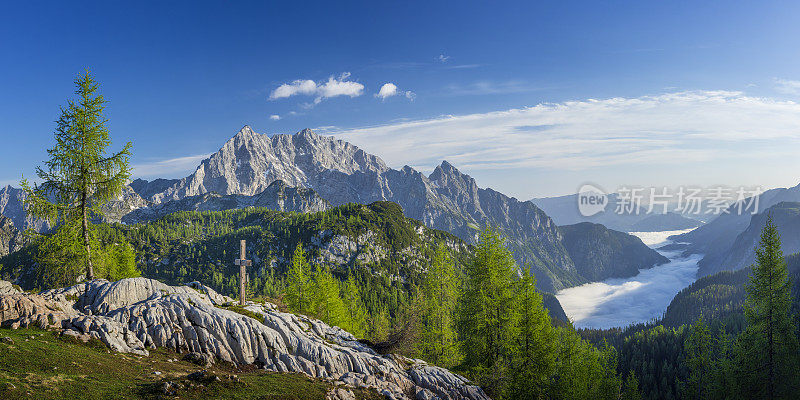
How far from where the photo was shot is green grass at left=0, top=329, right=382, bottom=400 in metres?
13.6

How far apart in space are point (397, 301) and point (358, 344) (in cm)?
17070

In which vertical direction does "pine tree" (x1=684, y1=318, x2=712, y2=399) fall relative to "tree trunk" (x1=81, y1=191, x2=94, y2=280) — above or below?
below

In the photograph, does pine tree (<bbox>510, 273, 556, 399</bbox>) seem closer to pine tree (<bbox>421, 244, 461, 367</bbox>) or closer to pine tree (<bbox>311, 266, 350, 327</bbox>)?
pine tree (<bbox>421, 244, 461, 367</bbox>)

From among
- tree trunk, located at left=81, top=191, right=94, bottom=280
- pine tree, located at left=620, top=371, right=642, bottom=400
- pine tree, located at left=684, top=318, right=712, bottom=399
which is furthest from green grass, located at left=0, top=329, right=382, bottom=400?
pine tree, located at left=684, top=318, right=712, bottom=399

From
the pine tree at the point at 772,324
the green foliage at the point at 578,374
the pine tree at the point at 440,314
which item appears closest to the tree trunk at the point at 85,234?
the pine tree at the point at 440,314

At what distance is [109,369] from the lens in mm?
16672

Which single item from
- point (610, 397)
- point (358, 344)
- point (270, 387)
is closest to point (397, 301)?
point (610, 397)

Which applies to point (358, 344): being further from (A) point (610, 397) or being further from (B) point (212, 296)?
(A) point (610, 397)

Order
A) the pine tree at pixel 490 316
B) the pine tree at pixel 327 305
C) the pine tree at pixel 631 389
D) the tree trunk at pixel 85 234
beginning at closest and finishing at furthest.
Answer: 1. the pine tree at pixel 490 316
2. the tree trunk at pixel 85 234
3. the pine tree at pixel 631 389
4. the pine tree at pixel 327 305

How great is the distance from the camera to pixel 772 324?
40125mm

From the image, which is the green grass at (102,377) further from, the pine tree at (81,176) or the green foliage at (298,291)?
the green foliage at (298,291)

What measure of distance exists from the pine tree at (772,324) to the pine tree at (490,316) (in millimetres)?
31325

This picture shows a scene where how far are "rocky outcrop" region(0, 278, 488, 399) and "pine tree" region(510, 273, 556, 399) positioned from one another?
378cm

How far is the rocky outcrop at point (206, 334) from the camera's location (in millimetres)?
20547
